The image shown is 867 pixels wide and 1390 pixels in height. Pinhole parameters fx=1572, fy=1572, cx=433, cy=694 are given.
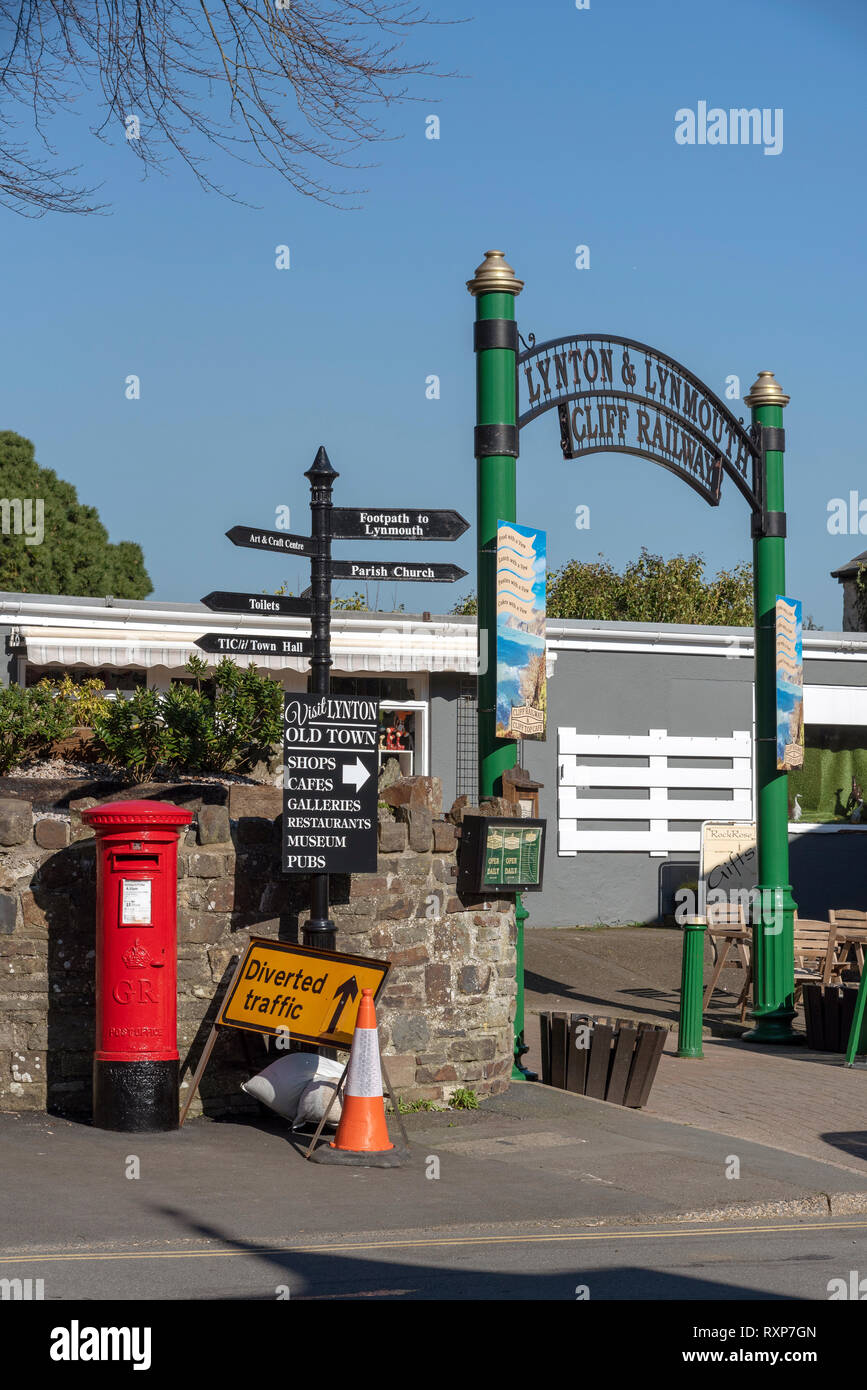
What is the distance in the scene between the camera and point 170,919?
9.03 m

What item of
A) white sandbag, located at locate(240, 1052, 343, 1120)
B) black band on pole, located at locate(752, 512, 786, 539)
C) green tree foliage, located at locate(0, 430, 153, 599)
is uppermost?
green tree foliage, located at locate(0, 430, 153, 599)

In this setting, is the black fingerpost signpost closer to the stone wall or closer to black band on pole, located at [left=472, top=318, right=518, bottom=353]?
the stone wall

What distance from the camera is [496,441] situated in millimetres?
11312

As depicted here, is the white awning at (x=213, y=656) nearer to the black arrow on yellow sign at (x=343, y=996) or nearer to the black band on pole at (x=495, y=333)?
the black band on pole at (x=495, y=333)

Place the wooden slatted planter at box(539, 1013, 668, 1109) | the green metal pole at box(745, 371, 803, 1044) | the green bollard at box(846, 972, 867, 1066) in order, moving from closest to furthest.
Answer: the wooden slatted planter at box(539, 1013, 668, 1109), the green bollard at box(846, 972, 867, 1066), the green metal pole at box(745, 371, 803, 1044)

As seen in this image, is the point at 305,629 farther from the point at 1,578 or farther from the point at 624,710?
the point at 1,578

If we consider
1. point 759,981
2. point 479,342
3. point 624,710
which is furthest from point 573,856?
point 479,342

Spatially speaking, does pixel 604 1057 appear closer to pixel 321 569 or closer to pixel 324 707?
pixel 324 707

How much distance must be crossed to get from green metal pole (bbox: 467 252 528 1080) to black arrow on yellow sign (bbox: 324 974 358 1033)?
2.00 m

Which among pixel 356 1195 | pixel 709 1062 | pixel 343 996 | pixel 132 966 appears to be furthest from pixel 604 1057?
pixel 132 966

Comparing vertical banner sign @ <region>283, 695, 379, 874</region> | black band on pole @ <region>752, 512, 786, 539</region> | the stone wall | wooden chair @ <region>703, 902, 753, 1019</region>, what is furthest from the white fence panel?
vertical banner sign @ <region>283, 695, 379, 874</region>

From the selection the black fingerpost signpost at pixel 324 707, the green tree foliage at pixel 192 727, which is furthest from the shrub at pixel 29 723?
the black fingerpost signpost at pixel 324 707

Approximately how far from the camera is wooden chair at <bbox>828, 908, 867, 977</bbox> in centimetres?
1580

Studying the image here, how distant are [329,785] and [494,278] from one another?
4142 millimetres
